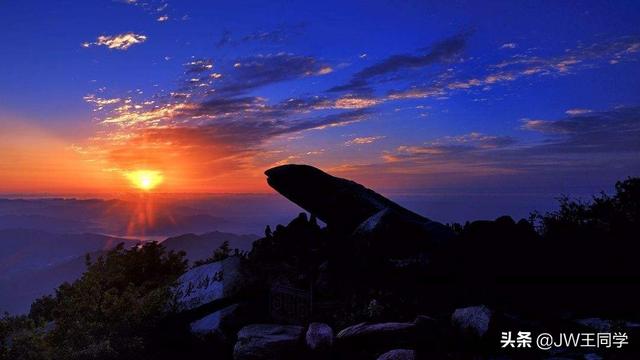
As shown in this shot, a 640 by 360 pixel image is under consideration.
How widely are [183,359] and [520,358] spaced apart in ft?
30.5

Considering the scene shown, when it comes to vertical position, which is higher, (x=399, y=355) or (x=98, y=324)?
(x=399, y=355)

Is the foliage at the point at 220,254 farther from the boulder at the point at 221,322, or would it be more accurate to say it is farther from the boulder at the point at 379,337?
the boulder at the point at 379,337

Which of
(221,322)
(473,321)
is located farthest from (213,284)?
(473,321)

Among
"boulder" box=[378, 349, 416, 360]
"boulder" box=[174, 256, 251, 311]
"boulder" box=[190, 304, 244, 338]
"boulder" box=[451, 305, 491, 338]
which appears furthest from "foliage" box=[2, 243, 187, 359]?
"boulder" box=[451, 305, 491, 338]

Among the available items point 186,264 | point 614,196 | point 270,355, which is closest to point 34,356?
point 270,355

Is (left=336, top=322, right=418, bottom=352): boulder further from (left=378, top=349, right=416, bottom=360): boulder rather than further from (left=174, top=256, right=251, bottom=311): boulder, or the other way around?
(left=174, top=256, right=251, bottom=311): boulder

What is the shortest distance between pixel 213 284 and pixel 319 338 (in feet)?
20.2

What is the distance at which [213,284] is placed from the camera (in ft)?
54.7

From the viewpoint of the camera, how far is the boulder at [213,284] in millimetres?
16094

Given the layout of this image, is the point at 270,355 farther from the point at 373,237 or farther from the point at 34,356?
the point at 34,356

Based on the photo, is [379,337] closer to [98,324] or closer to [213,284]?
[213,284]

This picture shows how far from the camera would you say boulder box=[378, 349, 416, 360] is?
949cm

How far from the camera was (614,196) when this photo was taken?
19531 mm

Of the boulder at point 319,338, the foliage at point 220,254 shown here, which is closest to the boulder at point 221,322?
the boulder at point 319,338
